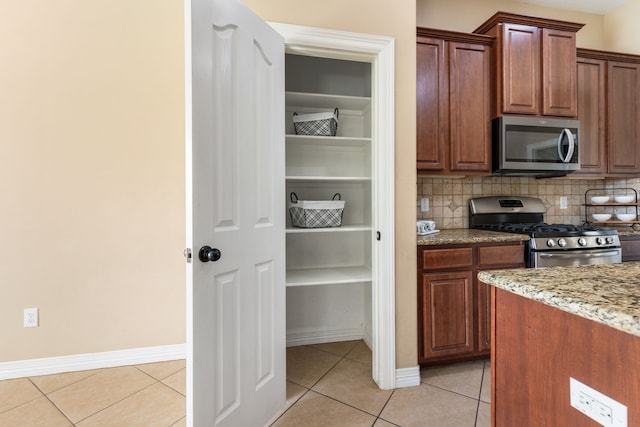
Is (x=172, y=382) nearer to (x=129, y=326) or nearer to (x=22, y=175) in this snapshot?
(x=129, y=326)

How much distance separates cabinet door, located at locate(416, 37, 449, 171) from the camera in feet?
7.23

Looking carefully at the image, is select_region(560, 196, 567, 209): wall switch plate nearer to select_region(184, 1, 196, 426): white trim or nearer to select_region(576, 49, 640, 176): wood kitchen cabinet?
select_region(576, 49, 640, 176): wood kitchen cabinet

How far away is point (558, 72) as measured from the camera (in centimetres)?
236

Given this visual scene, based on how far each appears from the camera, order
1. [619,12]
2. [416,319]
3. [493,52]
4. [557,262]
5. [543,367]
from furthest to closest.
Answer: [619,12]
[493,52]
[557,262]
[416,319]
[543,367]

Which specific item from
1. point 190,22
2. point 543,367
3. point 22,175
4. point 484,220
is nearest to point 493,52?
point 484,220

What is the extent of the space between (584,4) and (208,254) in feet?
13.1

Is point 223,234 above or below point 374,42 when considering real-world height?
below

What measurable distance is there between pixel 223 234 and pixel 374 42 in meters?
1.40

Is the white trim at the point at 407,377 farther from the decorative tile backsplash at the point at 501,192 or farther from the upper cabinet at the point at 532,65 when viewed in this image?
the upper cabinet at the point at 532,65

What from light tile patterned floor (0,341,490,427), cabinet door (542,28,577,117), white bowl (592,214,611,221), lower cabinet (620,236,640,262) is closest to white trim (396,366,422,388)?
light tile patterned floor (0,341,490,427)

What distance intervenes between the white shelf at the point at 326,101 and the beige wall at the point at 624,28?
105 inches

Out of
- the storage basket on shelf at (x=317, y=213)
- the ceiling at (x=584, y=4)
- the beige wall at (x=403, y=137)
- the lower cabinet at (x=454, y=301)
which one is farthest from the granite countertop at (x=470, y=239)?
the ceiling at (x=584, y=4)

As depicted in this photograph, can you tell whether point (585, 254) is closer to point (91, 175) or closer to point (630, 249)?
point (630, 249)

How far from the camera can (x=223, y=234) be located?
4.27ft
